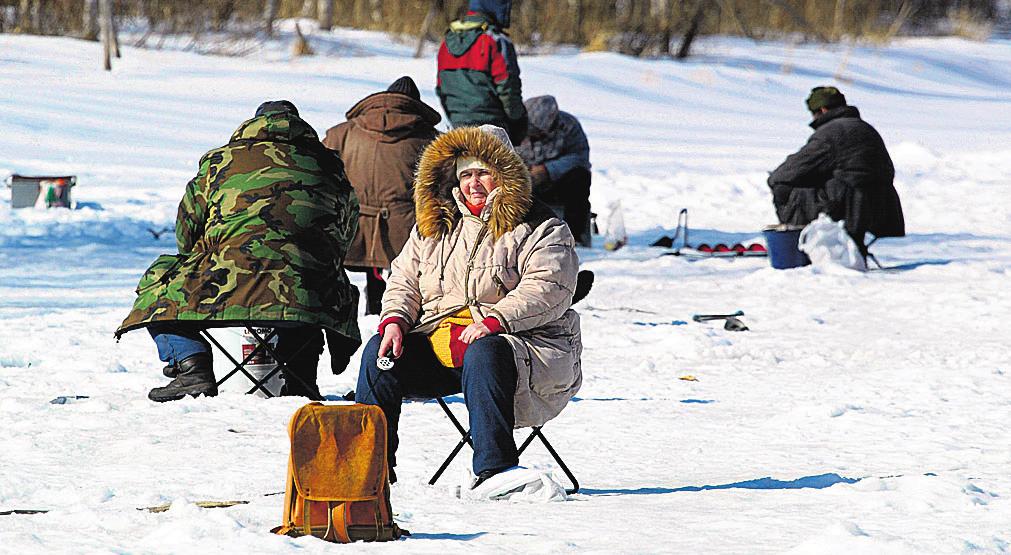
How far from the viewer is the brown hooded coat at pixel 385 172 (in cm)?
772

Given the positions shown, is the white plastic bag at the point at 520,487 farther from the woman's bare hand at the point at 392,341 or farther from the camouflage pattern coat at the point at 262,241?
the camouflage pattern coat at the point at 262,241

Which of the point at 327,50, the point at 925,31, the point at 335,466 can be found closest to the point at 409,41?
the point at 327,50

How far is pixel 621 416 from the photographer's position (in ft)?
19.1

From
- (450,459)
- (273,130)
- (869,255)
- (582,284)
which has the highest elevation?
(273,130)

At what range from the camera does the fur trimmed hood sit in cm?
437

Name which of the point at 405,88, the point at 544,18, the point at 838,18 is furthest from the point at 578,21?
the point at 405,88

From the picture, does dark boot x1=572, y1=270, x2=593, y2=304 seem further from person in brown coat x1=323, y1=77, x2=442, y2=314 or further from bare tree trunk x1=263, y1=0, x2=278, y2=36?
bare tree trunk x1=263, y1=0, x2=278, y2=36

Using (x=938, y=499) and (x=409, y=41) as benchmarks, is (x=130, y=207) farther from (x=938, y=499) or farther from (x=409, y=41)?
(x=409, y=41)

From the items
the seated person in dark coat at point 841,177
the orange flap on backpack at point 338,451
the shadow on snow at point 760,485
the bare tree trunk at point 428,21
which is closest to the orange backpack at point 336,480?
the orange flap on backpack at point 338,451

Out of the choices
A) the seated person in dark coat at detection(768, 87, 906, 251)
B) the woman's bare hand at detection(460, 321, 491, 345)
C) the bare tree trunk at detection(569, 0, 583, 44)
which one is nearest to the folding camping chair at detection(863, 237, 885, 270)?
the seated person in dark coat at detection(768, 87, 906, 251)

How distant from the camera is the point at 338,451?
3.57m

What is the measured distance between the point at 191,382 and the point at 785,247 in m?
5.90

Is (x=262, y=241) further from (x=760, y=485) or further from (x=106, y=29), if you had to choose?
(x=106, y=29)

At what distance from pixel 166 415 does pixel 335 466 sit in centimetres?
194
